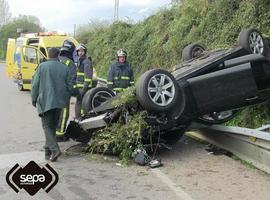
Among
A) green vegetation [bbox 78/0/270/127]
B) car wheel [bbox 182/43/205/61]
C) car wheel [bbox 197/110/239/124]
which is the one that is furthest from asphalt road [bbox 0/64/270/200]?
green vegetation [bbox 78/0/270/127]

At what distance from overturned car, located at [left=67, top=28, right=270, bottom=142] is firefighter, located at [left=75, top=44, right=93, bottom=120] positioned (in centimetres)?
154

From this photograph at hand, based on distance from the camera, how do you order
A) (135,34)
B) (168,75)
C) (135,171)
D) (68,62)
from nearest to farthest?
(135,171)
(168,75)
(68,62)
(135,34)

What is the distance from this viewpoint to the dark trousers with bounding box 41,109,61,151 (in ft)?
23.6

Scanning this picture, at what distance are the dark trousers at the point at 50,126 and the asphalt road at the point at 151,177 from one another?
0.24m

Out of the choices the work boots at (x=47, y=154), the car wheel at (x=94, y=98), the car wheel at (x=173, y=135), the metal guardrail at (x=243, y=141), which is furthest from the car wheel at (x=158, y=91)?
the work boots at (x=47, y=154)

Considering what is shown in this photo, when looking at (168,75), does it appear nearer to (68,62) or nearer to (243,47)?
(243,47)

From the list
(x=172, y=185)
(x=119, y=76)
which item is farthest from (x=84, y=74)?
(x=172, y=185)

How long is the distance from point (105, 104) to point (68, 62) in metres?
1.90

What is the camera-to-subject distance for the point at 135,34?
66.7ft

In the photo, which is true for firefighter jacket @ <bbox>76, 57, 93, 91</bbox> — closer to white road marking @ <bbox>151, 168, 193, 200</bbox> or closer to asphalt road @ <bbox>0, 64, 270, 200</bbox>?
asphalt road @ <bbox>0, 64, 270, 200</bbox>

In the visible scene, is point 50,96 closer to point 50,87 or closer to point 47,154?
point 50,87

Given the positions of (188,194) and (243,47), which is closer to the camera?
(188,194)

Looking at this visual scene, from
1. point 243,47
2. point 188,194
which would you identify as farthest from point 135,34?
point 188,194

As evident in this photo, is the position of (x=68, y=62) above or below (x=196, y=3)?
below
